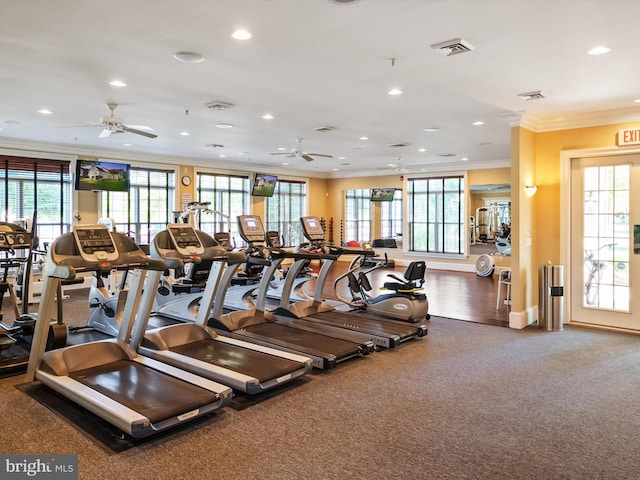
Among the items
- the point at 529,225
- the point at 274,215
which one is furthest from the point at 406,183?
the point at 529,225

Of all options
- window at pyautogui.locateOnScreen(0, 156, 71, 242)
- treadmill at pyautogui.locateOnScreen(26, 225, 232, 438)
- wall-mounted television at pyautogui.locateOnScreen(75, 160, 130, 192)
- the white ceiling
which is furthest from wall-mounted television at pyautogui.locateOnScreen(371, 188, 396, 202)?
treadmill at pyautogui.locateOnScreen(26, 225, 232, 438)

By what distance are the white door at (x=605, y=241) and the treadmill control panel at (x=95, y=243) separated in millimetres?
5630

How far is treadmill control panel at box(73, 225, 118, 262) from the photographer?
4.00 metres

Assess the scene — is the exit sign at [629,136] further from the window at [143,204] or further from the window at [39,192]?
the window at [39,192]

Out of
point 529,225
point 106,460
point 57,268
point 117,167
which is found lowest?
point 106,460

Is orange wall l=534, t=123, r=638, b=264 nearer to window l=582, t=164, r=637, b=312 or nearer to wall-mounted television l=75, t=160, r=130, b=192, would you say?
window l=582, t=164, r=637, b=312

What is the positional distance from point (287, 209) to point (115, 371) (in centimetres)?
1047

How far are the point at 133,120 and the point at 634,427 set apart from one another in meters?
6.72

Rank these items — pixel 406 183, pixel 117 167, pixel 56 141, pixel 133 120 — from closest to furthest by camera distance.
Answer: pixel 133 120
pixel 56 141
pixel 117 167
pixel 406 183

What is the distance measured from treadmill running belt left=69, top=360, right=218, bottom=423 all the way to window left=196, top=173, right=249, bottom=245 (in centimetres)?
784

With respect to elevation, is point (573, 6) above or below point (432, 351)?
above

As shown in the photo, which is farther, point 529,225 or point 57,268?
point 529,225

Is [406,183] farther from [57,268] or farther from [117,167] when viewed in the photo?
[57,268]

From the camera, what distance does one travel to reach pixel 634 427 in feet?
10.7
